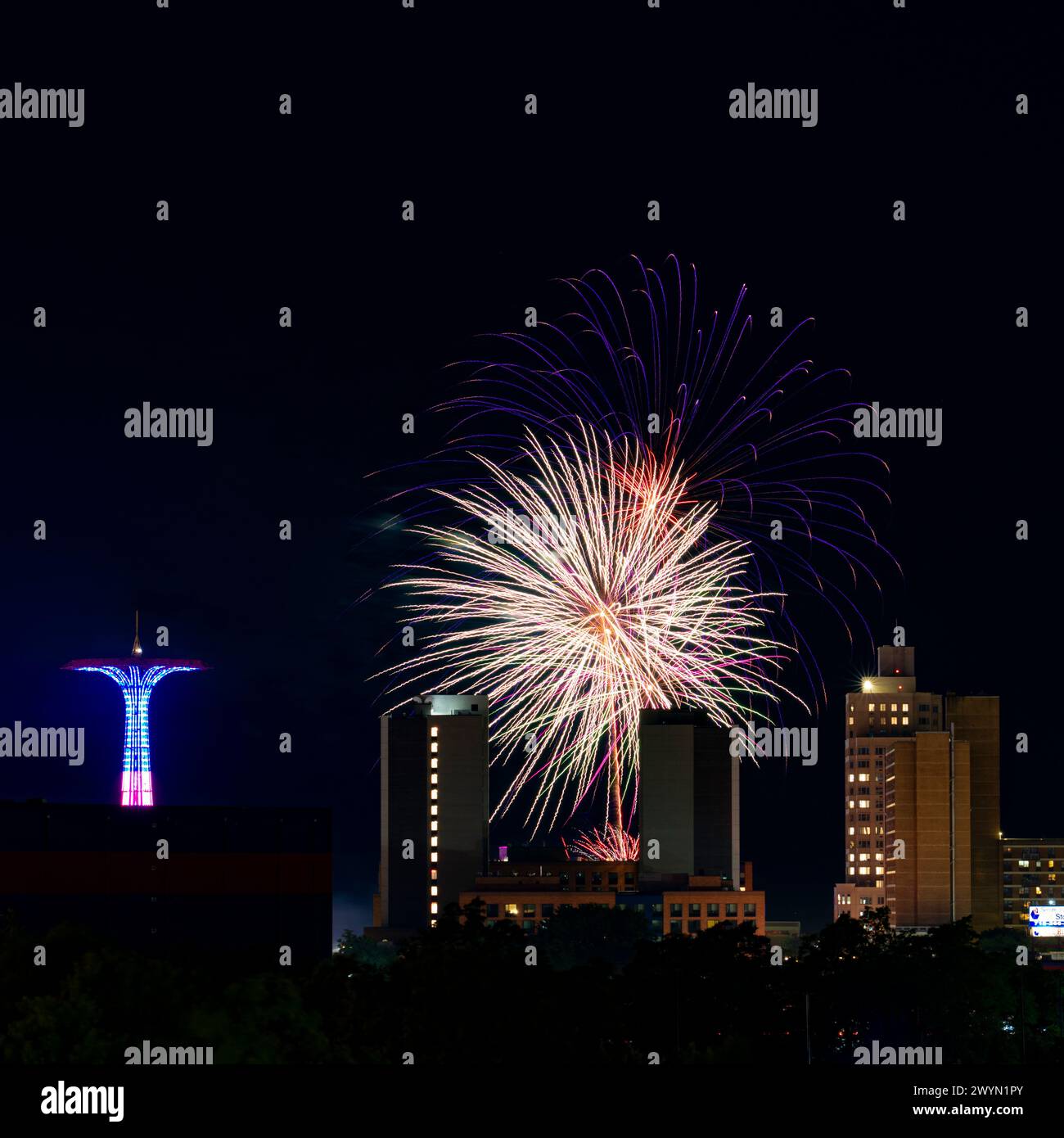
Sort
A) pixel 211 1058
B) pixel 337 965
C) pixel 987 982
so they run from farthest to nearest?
pixel 987 982 < pixel 337 965 < pixel 211 1058
